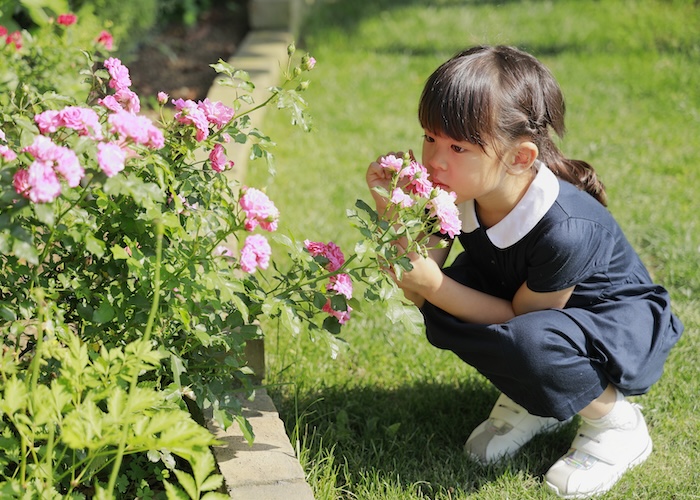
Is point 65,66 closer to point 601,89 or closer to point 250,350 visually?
point 250,350

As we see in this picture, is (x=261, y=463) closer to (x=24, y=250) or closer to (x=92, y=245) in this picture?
(x=92, y=245)

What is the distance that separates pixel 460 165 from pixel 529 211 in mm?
216

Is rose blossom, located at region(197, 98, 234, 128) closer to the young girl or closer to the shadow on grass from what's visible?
the young girl

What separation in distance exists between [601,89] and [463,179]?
3.10 metres

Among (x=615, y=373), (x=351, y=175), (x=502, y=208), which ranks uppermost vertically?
(x=502, y=208)

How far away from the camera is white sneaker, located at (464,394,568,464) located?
7.63 feet

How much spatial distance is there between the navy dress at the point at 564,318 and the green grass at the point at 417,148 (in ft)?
Result: 0.70

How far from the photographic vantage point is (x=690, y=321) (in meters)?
2.89

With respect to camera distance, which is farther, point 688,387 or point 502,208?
point 688,387

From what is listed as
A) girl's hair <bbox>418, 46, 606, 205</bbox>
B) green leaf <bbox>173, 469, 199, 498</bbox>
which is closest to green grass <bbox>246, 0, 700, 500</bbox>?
girl's hair <bbox>418, 46, 606, 205</bbox>

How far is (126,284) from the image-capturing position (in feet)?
6.12

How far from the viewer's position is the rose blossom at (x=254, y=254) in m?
1.66

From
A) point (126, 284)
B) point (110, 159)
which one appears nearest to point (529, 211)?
point (126, 284)

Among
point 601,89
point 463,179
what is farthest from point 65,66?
point 601,89
